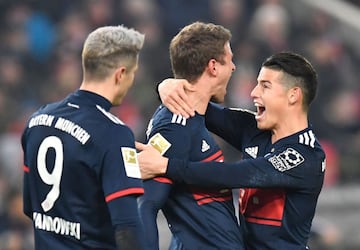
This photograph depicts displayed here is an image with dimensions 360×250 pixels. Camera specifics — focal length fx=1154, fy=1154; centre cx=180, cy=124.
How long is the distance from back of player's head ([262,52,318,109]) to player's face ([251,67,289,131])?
1.4 inches

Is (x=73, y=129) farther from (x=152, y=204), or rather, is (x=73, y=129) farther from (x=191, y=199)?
(x=191, y=199)

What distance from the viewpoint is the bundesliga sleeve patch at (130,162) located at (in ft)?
17.4

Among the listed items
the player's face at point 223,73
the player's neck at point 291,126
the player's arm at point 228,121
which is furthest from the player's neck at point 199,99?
the player's neck at point 291,126

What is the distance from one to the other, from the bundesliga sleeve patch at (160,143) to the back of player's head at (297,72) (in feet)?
2.38

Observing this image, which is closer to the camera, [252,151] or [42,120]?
[42,120]

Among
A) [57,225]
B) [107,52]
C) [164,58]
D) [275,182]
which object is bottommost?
[57,225]

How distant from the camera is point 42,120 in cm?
545

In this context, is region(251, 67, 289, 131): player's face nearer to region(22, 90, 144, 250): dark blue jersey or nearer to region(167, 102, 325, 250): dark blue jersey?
region(167, 102, 325, 250): dark blue jersey

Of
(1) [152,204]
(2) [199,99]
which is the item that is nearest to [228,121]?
(2) [199,99]

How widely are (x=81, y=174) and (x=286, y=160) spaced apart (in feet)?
4.07

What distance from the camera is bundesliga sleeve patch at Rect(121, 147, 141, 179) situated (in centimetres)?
530

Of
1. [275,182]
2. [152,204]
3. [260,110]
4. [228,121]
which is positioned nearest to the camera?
[152,204]

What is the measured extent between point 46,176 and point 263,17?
337 inches

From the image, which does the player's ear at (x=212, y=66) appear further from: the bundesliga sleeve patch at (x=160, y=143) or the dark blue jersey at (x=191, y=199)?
the bundesliga sleeve patch at (x=160, y=143)
